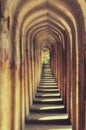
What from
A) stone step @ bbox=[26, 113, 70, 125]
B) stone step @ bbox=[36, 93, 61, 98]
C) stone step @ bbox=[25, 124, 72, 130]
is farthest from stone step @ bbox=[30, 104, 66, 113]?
stone step @ bbox=[36, 93, 61, 98]

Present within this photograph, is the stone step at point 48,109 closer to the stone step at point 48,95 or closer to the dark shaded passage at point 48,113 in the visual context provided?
the dark shaded passage at point 48,113

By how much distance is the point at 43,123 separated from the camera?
10.1 m

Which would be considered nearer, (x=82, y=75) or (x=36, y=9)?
(x=82, y=75)

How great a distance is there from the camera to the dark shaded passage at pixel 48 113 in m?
9.70

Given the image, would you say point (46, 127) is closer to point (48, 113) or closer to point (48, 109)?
point (48, 113)

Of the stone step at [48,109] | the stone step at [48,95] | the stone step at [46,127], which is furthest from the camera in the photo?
the stone step at [48,95]

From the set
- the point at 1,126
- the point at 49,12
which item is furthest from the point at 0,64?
the point at 49,12

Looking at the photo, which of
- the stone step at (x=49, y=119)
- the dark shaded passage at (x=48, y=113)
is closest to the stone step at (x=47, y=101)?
the dark shaded passage at (x=48, y=113)

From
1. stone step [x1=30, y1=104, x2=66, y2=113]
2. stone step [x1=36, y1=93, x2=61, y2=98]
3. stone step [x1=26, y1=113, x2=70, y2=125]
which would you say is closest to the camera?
stone step [x1=26, y1=113, x2=70, y2=125]

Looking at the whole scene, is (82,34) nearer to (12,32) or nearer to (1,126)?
(12,32)

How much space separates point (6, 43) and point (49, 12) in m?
3.52

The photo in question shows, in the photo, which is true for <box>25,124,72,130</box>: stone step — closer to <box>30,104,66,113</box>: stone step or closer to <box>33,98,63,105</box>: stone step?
<box>30,104,66,113</box>: stone step

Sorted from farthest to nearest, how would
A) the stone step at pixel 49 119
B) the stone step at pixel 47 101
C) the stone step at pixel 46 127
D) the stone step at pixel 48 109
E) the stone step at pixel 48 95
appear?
the stone step at pixel 48 95, the stone step at pixel 47 101, the stone step at pixel 48 109, the stone step at pixel 49 119, the stone step at pixel 46 127

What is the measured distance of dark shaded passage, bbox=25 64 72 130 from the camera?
970 centimetres
